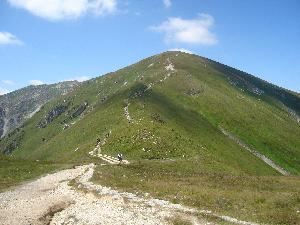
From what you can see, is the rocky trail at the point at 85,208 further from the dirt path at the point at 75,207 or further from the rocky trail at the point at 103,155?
the rocky trail at the point at 103,155

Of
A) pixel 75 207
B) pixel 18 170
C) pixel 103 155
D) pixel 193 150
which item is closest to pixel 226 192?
pixel 75 207

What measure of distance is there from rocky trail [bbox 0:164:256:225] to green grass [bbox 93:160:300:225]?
2005mm

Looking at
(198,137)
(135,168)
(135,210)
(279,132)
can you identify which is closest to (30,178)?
(135,168)

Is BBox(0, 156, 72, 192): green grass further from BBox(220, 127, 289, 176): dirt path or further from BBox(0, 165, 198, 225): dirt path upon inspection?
BBox(220, 127, 289, 176): dirt path

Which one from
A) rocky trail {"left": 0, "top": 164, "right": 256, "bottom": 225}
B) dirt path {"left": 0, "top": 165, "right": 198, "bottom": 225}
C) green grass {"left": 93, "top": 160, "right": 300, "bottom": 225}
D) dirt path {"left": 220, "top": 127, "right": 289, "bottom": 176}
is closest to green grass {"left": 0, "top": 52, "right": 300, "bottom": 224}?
green grass {"left": 93, "top": 160, "right": 300, "bottom": 225}

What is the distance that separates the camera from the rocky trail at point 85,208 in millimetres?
36906

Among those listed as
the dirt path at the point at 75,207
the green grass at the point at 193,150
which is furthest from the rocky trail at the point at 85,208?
the green grass at the point at 193,150

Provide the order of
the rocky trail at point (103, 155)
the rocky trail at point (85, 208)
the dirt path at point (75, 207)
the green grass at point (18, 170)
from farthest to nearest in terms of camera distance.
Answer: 1. the rocky trail at point (103, 155)
2. the green grass at point (18, 170)
3. the dirt path at point (75, 207)
4. the rocky trail at point (85, 208)

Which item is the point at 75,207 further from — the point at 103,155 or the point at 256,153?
the point at 256,153

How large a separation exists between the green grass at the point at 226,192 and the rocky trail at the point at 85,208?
2.01 m

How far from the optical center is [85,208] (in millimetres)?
41875

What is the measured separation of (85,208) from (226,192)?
15.0 meters

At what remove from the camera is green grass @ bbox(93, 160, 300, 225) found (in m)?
38.0

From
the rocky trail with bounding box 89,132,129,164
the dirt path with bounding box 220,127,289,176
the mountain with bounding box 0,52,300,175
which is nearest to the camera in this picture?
the rocky trail with bounding box 89,132,129,164
